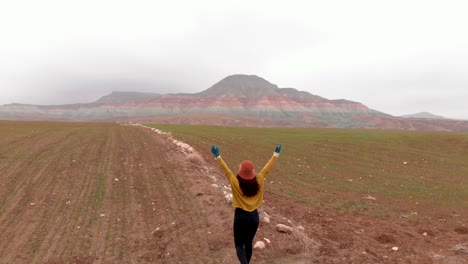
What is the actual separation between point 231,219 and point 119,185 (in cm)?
675

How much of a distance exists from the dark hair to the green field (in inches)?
351

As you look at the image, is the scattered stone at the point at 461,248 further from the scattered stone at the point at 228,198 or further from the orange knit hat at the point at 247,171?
the orange knit hat at the point at 247,171

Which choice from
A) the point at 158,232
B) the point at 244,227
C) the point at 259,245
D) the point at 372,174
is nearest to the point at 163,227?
the point at 158,232

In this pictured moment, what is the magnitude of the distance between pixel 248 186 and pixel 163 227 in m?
5.05

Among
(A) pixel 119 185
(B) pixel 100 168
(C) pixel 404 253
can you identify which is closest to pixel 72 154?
(B) pixel 100 168

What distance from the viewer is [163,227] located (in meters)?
9.94

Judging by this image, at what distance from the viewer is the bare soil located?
8.37 meters

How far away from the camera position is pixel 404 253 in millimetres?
9250

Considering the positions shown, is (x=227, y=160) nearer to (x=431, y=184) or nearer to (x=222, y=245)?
(x=431, y=184)

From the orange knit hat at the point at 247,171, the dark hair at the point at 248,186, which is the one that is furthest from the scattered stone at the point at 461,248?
the orange knit hat at the point at 247,171

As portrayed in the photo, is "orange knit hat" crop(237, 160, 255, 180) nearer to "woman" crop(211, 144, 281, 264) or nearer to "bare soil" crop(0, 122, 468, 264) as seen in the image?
"woman" crop(211, 144, 281, 264)

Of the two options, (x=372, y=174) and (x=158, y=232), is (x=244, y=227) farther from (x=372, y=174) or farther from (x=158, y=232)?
(x=372, y=174)

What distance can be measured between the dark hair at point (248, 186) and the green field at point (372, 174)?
29.2 feet

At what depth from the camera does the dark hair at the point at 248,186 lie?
19.8 feet
